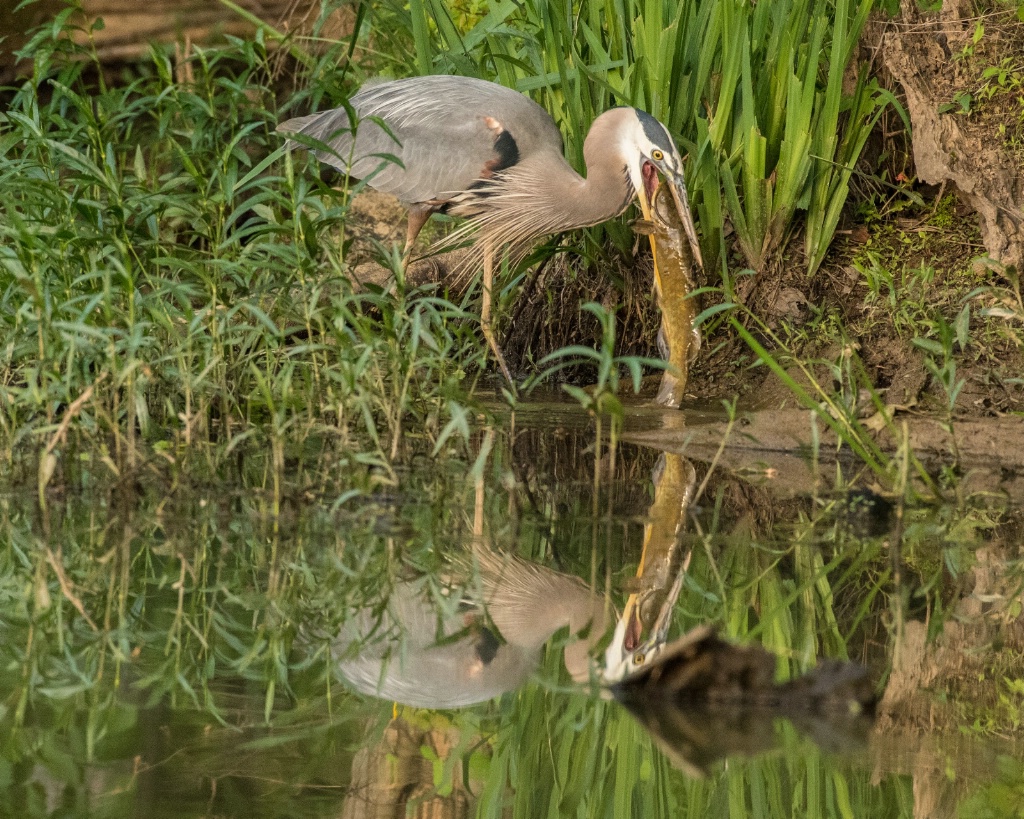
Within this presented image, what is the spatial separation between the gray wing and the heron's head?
0.45 m

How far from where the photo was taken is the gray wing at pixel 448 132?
19.1ft

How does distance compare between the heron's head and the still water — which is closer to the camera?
the still water

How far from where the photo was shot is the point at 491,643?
2.45 m

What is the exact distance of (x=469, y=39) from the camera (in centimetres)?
632

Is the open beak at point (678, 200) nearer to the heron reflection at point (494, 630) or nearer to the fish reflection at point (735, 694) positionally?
the heron reflection at point (494, 630)

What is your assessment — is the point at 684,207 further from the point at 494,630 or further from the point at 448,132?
the point at 494,630

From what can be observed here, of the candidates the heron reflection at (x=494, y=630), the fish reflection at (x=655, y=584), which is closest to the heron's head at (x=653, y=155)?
the fish reflection at (x=655, y=584)

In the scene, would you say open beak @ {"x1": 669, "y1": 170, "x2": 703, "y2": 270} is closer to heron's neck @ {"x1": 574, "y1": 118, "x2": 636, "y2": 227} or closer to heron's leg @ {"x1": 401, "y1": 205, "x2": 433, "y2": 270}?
heron's neck @ {"x1": 574, "y1": 118, "x2": 636, "y2": 227}

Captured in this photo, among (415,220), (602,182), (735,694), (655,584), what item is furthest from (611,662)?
(415,220)

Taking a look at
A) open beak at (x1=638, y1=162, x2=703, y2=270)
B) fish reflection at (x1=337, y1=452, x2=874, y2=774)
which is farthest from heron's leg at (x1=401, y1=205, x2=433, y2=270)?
fish reflection at (x1=337, y1=452, x2=874, y2=774)

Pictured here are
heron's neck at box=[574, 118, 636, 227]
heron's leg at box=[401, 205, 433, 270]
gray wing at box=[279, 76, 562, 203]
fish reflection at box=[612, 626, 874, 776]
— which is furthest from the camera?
heron's leg at box=[401, 205, 433, 270]

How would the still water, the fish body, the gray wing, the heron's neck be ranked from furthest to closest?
the gray wing
the heron's neck
the fish body
the still water

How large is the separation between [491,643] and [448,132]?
12.3ft

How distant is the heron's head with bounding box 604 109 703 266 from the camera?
18.1 feet
